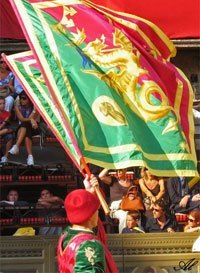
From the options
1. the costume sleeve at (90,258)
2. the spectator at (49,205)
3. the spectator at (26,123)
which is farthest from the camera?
the spectator at (26,123)

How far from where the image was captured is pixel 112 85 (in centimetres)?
901

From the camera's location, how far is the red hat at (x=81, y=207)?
6.09 meters

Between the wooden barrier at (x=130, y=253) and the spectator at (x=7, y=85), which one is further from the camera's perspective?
the spectator at (x=7, y=85)

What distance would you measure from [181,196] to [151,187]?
468mm

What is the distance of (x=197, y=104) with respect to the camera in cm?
1306

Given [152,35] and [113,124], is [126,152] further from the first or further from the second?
[152,35]

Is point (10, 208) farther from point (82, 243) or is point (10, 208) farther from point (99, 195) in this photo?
point (82, 243)

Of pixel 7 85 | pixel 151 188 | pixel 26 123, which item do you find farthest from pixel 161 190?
pixel 7 85

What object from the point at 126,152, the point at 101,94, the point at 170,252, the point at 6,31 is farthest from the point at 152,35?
the point at 6,31

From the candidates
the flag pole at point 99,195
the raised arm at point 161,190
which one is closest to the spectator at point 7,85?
the raised arm at point 161,190

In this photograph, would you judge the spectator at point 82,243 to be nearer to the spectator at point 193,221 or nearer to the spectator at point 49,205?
the spectator at point 193,221

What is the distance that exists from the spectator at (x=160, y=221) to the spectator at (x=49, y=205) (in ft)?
4.42

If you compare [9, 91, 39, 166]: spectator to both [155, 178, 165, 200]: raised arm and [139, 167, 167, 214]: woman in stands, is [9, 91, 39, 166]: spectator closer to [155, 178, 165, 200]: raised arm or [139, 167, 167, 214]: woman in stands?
[139, 167, 167, 214]: woman in stands

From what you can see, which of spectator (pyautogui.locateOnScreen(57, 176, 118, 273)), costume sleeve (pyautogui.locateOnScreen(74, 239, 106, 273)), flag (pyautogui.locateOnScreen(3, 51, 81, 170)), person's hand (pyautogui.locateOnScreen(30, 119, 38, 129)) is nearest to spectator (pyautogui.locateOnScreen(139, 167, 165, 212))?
person's hand (pyautogui.locateOnScreen(30, 119, 38, 129))
